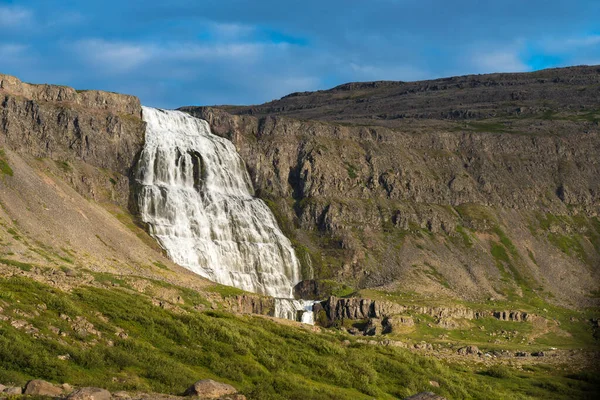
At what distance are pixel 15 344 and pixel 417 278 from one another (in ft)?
421

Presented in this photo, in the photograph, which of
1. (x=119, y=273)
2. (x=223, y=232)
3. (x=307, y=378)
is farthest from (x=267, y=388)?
(x=223, y=232)

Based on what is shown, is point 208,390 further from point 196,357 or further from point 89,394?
point 196,357

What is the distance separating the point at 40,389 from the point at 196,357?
19.6 metres

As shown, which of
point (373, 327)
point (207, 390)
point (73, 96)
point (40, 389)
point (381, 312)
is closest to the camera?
point (40, 389)

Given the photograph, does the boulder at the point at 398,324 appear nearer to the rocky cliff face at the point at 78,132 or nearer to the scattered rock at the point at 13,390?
the rocky cliff face at the point at 78,132

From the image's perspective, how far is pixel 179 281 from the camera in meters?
132

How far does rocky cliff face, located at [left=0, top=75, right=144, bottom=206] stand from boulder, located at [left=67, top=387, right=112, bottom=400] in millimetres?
117858

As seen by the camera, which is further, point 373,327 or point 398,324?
point 398,324

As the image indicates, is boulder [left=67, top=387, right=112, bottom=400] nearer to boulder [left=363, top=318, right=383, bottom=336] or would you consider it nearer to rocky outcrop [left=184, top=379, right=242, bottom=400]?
rocky outcrop [left=184, top=379, right=242, bottom=400]

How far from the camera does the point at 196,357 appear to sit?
6125cm

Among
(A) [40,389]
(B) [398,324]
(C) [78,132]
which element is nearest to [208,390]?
(A) [40,389]

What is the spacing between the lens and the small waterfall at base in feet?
521

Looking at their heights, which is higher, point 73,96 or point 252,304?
point 73,96

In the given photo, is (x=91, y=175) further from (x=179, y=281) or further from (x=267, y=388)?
(x=267, y=388)
